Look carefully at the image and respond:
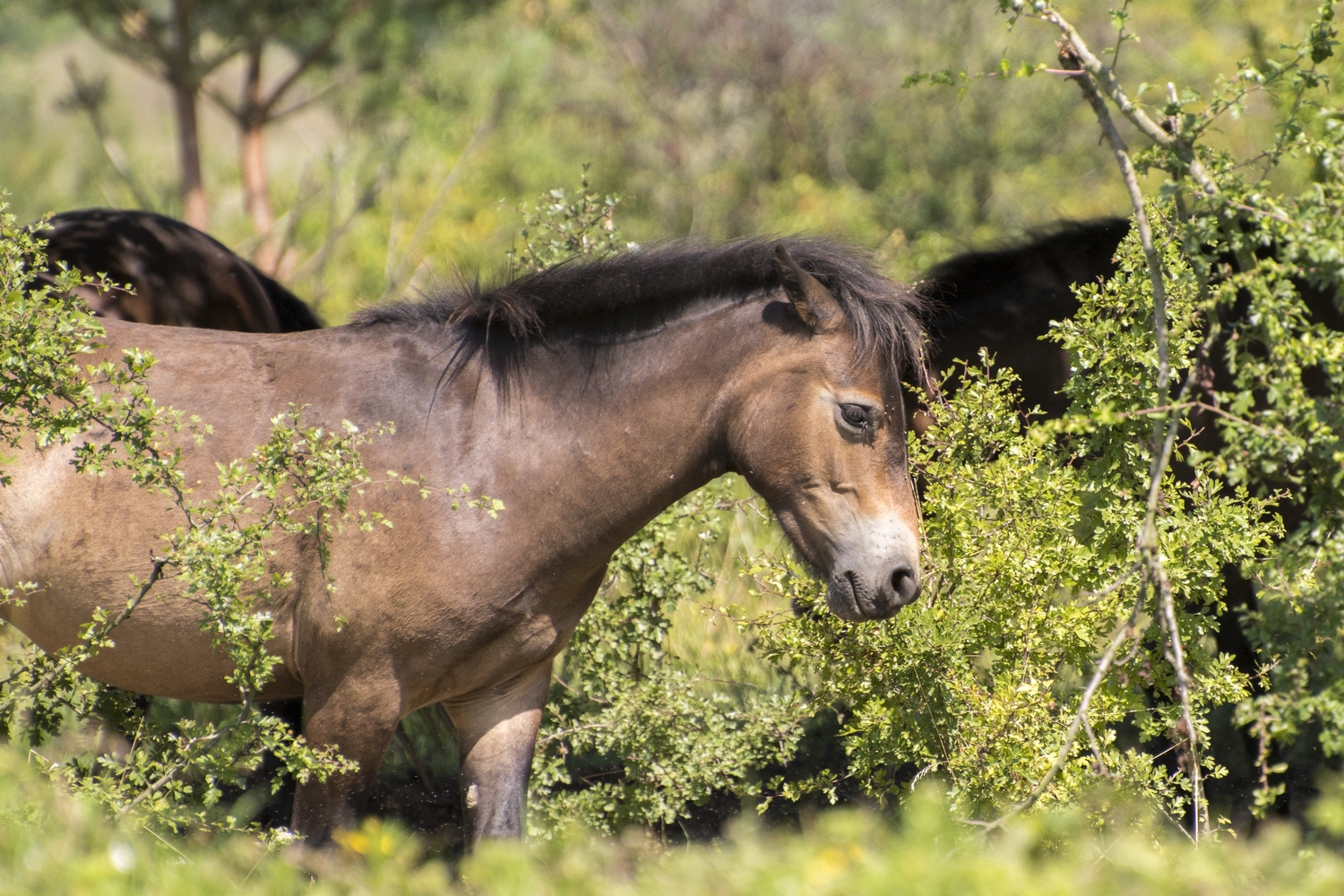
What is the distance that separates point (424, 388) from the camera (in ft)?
11.6

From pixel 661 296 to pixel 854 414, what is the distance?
26.3 inches

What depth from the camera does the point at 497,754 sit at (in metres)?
3.74

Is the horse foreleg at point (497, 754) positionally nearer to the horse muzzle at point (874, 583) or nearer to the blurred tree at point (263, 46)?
the horse muzzle at point (874, 583)

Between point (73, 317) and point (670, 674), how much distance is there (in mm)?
2388

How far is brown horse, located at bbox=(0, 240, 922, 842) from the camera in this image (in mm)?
3277

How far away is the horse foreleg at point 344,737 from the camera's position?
133 inches

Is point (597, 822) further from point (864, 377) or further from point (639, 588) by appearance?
point (864, 377)

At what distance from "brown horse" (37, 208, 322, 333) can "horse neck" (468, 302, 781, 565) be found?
6.90 feet

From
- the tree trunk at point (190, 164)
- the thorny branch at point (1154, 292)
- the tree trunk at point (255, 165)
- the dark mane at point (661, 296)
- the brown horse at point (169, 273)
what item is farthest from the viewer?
the tree trunk at point (255, 165)

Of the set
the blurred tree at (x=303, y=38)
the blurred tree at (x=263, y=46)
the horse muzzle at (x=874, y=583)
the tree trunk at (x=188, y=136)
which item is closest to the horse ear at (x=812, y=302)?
the horse muzzle at (x=874, y=583)

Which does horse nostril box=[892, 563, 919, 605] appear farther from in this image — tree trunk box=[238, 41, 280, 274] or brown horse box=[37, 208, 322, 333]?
tree trunk box=[238, 41, 280, 274]

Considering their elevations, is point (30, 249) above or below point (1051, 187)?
below

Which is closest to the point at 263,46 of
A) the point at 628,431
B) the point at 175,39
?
the point at 175,39

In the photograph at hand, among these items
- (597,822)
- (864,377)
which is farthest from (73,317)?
(597,822)
